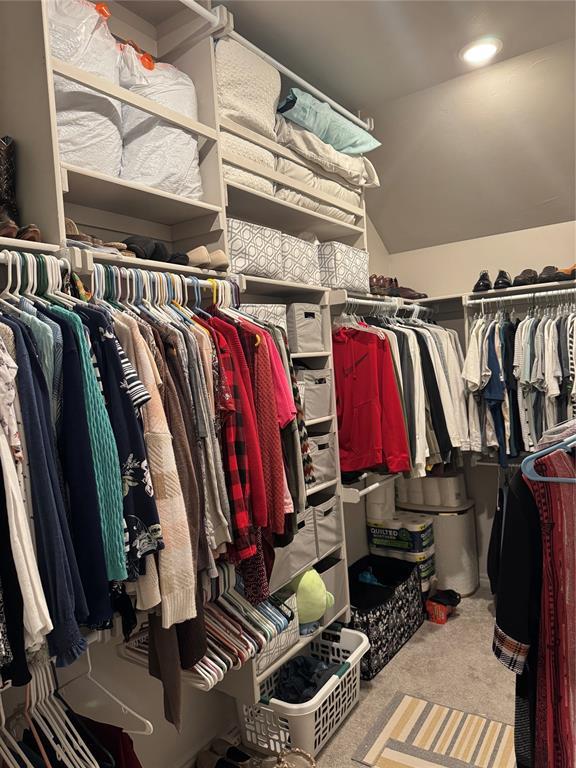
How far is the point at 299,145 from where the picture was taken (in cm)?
245

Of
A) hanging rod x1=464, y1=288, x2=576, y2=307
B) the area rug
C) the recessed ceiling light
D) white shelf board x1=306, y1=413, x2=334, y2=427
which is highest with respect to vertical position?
the recessed ceiling light

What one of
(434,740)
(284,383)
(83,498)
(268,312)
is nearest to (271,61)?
(268,312)

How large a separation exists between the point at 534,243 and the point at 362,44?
5.37 feet

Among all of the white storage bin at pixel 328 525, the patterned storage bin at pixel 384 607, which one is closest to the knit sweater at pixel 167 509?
the white storage bin at pixel 328 525

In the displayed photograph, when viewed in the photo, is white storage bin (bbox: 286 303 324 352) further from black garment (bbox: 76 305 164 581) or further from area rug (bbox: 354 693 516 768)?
area rug (bbox: 354 693 516 768)

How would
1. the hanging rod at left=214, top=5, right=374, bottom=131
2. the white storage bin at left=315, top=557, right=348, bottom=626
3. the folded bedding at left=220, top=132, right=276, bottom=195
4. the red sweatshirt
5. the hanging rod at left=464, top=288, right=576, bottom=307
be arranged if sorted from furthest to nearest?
the hanging rod at left=464, top=288, right=576, bottom=307, the red sweatshirt, the white storage bin at left=315, top=557, right=348, bottom=626, the folded bedding at left=220, top=132, right=276, bottom=195, the hanging rod at left=214, top=5, right=374, bottom=131

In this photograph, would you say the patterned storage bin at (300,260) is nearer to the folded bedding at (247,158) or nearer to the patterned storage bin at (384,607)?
the folded bedding at (247,158)

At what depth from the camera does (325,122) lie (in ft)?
8.39

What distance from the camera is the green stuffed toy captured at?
225 centimetres

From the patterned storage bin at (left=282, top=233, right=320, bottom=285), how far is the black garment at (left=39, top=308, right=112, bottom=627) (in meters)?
1.34

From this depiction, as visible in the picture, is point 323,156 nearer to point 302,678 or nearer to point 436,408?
point 436,408

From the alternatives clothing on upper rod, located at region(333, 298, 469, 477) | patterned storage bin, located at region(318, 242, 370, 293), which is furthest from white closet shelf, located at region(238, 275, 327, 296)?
clothing on upper rod, located at region(333, 298, 469, 477)

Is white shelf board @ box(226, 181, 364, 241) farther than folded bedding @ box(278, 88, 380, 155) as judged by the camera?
No

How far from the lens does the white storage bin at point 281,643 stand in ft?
6.52
